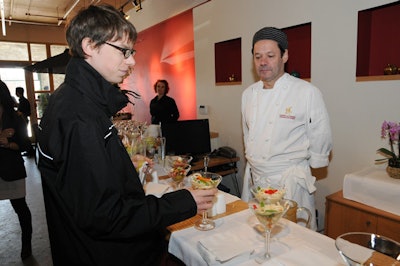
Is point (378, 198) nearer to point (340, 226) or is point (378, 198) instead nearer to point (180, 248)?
point (340, 226)

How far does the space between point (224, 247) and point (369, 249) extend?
0.55 m

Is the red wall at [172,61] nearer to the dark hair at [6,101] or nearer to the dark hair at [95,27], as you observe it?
the dark hair at [6,101]

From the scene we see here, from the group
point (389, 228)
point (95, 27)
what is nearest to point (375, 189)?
point (389, 228)

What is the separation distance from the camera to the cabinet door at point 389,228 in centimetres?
194

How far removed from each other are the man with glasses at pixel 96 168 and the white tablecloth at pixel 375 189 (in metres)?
1.52

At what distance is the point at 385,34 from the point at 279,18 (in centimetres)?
99

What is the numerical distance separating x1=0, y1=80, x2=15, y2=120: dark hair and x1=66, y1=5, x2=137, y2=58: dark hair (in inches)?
78.2

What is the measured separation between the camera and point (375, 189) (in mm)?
2082

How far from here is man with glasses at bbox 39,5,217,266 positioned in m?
0.89

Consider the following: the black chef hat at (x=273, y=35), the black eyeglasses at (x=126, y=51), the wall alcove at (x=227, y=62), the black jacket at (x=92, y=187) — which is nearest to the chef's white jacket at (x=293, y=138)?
the black chef hat at (x=273, y=35)

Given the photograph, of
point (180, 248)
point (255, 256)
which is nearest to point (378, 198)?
point (255, 256)

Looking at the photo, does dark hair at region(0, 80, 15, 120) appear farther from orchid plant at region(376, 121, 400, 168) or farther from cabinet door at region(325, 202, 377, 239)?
orchid plant at region(376, 121, 400, 168)

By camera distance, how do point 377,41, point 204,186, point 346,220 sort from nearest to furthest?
point 204,186 < point 346,220 < point 377,41

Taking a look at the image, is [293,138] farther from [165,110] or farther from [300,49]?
[165,110]
